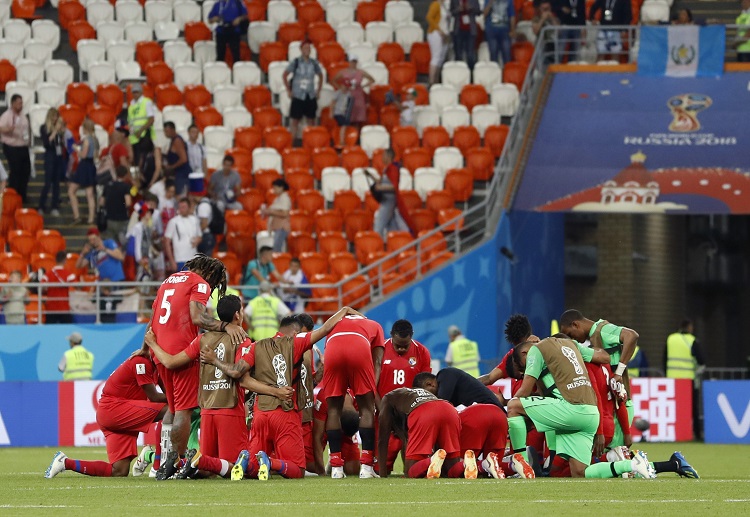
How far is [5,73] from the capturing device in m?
30.0

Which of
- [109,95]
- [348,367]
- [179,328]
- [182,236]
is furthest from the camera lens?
[109,95]

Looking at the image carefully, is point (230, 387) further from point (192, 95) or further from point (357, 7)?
point (357, 7)

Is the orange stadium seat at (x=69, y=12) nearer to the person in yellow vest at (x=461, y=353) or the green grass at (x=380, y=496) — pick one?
the person in yellow vest at (x=461, y=353)

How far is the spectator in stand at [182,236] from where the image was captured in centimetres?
2481

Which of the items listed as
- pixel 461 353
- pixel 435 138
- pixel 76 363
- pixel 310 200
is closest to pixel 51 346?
pixel 76 363

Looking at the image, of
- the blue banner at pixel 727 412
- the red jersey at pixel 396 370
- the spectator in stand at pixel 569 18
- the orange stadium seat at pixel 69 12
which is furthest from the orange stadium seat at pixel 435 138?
the red jersey at pixel 396 370

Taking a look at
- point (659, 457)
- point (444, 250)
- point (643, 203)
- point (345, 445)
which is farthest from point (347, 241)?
point (345, 445)

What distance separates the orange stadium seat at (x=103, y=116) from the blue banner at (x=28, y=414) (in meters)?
7.60

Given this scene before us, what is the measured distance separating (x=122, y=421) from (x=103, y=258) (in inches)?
432

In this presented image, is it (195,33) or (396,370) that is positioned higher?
(195,33)

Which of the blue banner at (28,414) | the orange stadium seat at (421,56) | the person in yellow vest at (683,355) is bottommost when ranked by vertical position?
the blue banner at (28,414)

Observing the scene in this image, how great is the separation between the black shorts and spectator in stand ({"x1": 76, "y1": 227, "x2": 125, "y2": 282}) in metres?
4.88

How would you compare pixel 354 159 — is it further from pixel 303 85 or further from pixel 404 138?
pixel 303 85

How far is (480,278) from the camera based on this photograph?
25109mm
